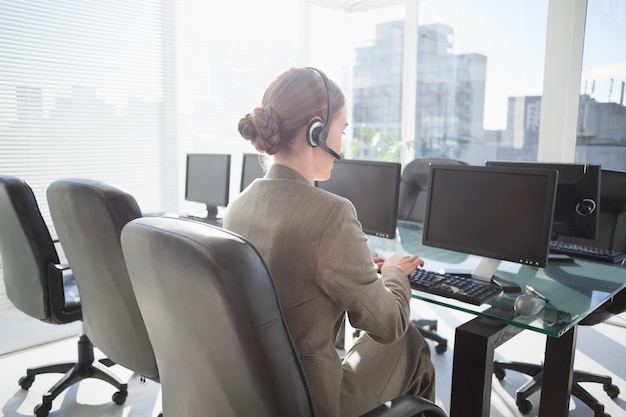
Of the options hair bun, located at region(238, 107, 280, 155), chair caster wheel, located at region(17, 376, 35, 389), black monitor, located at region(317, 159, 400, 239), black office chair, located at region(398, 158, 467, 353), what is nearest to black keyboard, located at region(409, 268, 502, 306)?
black monitor, located at region(317, 159, 400, 239)

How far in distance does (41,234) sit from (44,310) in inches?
13.3

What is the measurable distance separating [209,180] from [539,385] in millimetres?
2380

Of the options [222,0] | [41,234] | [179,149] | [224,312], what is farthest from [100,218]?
[222,0]

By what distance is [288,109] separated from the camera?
1.50 metres

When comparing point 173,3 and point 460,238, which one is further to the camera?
point 173,3

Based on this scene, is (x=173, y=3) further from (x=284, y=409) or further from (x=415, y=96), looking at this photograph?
(x=284, y=409)

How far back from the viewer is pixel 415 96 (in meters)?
5.64

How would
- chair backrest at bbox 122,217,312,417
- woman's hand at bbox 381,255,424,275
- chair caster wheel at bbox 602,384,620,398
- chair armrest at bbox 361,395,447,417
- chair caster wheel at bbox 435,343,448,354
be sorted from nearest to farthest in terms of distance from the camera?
chair backrest at bbox 122,217,312,417
chair armrest at bbox 361,395,447,417
woman's hand at bbox 381,255,424,275
chair caster wheel at bbox 602,384,620,398
chair caster wheel at bbox 435,343,448,354

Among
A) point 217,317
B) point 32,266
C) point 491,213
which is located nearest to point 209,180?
point 32,266

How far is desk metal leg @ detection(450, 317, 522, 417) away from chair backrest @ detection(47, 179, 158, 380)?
3.41 ft

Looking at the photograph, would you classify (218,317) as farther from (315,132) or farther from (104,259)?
(104,259)

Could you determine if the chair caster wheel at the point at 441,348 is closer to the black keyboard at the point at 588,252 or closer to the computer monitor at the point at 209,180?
the black keyboard at the point at 588,252

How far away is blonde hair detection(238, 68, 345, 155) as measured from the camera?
1.49 meters

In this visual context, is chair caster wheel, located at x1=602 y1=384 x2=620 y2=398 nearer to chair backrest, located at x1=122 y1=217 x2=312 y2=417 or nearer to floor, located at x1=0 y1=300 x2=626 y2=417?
floor, located at x1=0 y1=300 x2=626 y2=417
